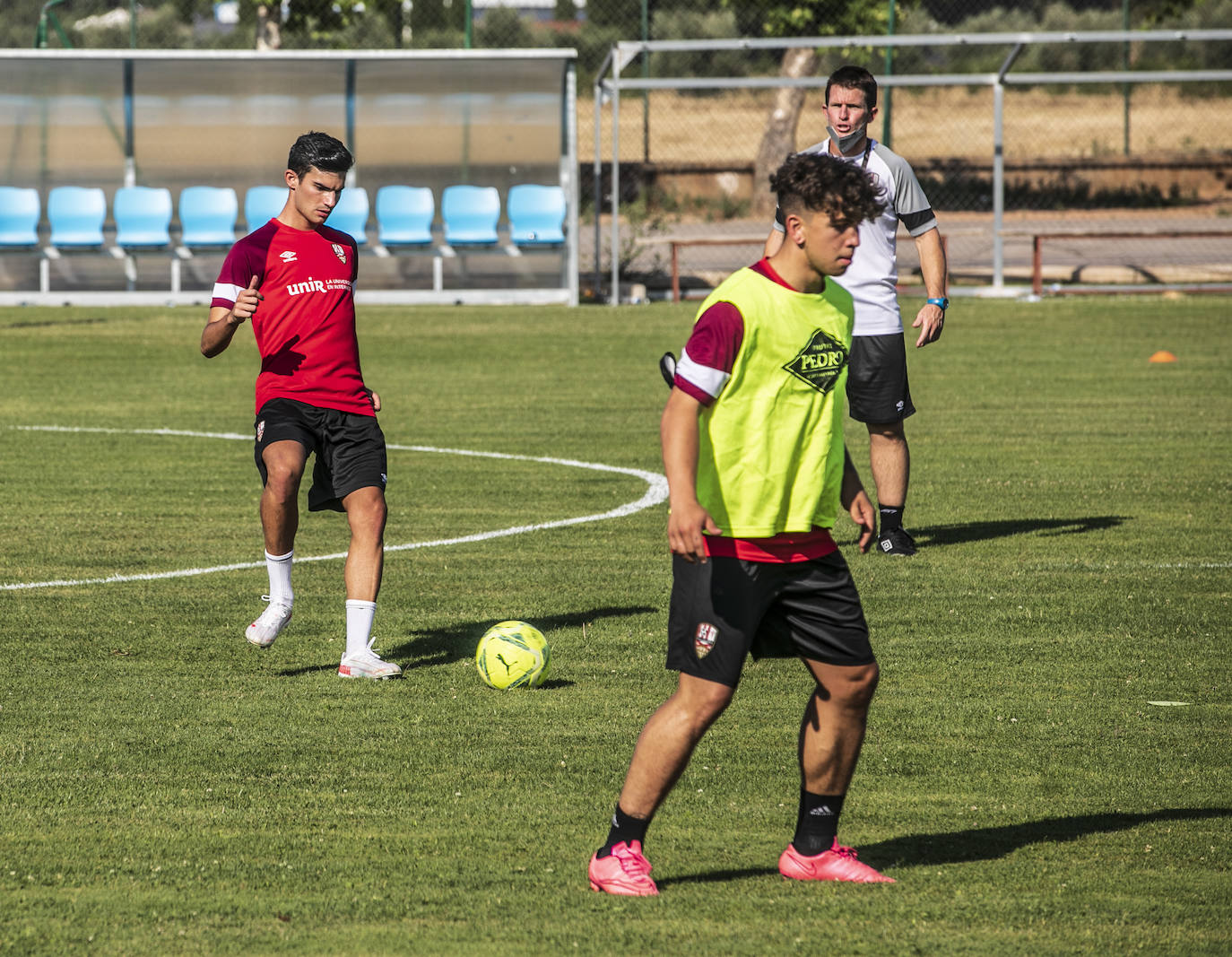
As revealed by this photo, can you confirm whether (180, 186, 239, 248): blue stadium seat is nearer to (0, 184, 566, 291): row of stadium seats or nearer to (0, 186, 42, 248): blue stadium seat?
(0, 184, 566, 291): row of stadium seats

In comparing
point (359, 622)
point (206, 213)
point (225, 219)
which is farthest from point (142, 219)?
point (359, 622)

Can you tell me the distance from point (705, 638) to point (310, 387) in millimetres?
A: 2937

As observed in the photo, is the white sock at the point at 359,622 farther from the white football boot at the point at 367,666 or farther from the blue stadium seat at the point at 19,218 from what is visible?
the blue stadium seat at the point at 19,218

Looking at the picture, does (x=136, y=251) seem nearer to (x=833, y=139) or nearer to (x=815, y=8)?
(x=815, y=8)

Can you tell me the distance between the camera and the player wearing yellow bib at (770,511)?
13.4ft

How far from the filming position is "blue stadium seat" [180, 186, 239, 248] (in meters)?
24.1

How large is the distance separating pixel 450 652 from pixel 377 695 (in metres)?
0.68

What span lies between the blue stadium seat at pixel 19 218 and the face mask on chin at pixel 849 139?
704 inches

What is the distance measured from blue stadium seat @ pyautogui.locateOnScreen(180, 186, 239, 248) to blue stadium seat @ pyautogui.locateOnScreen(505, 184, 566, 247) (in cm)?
401

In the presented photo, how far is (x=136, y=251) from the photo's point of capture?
23906 mm

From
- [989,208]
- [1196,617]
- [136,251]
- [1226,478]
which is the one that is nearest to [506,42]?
[989,208]

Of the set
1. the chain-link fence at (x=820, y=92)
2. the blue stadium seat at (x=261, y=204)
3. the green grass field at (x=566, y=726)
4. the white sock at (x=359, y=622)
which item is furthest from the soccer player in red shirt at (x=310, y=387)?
the blue stadium seat at (x=261, y=204)

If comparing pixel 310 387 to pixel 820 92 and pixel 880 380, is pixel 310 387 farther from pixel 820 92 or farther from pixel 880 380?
pixel 820 92

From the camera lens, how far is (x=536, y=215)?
78.5 ft
